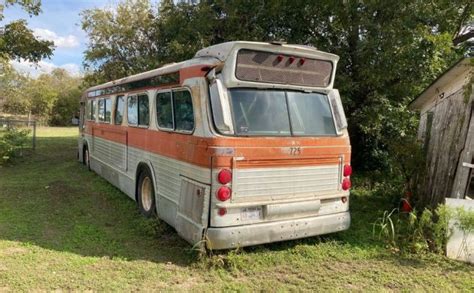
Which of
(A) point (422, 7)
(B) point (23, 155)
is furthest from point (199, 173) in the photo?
(B) point (23, 155)

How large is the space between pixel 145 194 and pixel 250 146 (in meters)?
2.80

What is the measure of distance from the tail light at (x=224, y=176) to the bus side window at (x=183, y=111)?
0.80 m

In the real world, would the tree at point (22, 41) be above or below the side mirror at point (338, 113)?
above

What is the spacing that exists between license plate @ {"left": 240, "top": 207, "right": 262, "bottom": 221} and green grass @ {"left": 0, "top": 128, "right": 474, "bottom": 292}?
49 cm

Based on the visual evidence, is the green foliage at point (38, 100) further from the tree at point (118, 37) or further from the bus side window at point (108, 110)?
the bus side window at point (108, 110)

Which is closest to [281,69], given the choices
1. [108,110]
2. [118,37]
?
[108,110]

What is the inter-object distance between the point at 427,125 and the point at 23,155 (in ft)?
44.5

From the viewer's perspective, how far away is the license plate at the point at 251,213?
4.66 m

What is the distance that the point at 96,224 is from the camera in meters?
6.31

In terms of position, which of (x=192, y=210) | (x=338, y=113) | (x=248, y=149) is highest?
(x=338, y=113)

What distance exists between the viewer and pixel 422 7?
834cm

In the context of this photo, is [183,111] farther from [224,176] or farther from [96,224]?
[96,224]

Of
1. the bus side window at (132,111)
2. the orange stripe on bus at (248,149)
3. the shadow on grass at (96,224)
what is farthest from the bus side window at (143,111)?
the shadow on grass at (96,224)

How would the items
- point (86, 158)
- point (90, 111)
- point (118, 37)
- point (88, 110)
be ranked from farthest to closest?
point (118, 37), point (86, 158), point (88, 110), point (90, 111)
